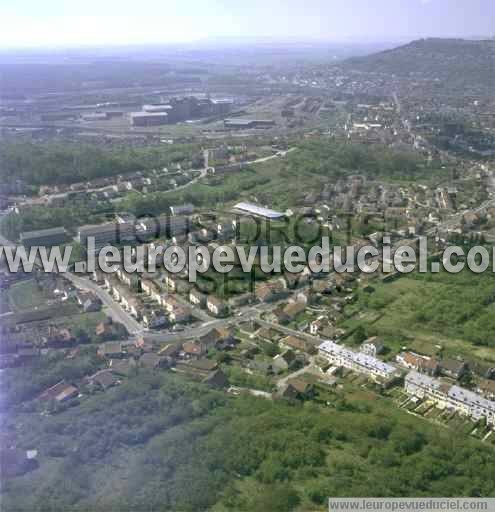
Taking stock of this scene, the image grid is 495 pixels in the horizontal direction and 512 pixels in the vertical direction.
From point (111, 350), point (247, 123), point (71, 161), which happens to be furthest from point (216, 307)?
point (247, 123)

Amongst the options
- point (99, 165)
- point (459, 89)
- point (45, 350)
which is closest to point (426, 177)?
point (99, 165)

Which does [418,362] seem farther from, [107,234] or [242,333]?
[107,234]

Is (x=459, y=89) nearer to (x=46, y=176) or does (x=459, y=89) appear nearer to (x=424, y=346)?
(x=46, y=176)

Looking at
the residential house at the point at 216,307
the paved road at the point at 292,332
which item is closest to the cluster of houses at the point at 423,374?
the paved road at the point at 292,332

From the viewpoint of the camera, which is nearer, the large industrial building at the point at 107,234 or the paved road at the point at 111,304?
the paved road at the point at 111,304

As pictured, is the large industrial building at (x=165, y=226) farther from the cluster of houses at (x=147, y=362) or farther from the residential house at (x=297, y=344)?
the residential house at (x=297, y=344)

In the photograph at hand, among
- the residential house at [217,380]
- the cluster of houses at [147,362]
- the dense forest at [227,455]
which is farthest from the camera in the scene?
the residential house at [217,380]

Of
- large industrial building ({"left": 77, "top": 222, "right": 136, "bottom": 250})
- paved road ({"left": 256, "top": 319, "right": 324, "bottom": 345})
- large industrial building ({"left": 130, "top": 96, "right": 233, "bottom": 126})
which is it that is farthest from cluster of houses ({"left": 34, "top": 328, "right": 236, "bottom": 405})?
large industrial building ({"left": 130, "top": 96, "right": 233, "bottom": 126})

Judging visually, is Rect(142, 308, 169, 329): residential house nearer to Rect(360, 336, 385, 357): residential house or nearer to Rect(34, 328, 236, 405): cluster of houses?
Rect(34, 328, 236, 405): cluster of houses
